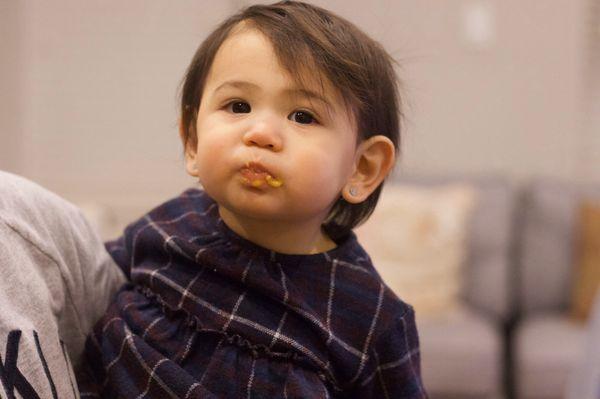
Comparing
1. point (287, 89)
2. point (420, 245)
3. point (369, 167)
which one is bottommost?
point (420, 245)

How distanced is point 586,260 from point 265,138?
211 cm

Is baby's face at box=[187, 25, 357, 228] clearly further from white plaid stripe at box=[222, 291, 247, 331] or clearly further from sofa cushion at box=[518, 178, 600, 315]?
sofa cushion at box=[518, 178, 600, 315]

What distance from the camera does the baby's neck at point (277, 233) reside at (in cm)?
81

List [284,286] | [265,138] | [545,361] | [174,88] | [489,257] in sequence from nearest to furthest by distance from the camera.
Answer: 1. [265,138]
2. [284,286]
3. [545,361]
4. [489,257]
5. [174,88]

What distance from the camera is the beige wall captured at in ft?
9.37

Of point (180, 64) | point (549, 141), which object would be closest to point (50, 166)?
point (180, 64)

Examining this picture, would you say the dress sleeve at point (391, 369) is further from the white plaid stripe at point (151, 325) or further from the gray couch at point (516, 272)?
the gray couch at point (516, 272)

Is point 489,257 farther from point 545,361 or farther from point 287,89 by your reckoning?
point 287,89

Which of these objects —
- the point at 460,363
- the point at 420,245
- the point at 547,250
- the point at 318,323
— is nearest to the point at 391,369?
the point at 318,323

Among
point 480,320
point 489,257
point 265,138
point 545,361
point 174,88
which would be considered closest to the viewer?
point 265,138

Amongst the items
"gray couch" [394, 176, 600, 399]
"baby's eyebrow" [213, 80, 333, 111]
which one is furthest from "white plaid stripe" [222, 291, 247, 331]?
"gray couch" [394, 176, 600, 399]

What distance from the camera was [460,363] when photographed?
87.4 inches

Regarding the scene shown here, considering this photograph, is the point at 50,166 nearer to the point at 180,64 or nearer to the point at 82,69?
the point at 82,69

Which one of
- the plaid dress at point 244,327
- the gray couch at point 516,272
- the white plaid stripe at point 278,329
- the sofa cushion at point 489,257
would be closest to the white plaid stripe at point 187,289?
the plaid dress at point 244,327
